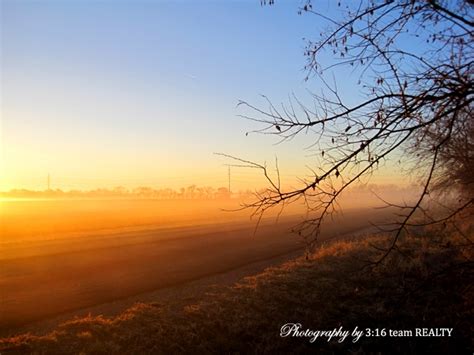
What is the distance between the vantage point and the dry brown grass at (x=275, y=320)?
22.5ft

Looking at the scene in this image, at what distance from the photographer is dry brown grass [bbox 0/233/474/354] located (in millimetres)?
6844

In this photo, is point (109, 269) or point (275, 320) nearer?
point (275, 320)

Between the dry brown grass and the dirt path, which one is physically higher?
the dry brown grass

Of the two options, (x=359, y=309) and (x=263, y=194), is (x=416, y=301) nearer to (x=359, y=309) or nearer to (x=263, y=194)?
(x=359, y=309)

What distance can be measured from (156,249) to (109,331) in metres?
14.9

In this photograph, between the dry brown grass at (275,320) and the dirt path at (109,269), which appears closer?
the dry brown grass at (275,320)

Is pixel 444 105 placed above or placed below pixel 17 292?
above

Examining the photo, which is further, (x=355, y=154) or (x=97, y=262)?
(x=97, y=262)

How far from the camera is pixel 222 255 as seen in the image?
65.1ft

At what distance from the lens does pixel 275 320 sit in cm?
827

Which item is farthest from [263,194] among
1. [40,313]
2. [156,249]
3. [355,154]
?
[156,249]

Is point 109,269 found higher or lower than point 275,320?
lower

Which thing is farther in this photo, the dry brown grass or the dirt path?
the dirt path

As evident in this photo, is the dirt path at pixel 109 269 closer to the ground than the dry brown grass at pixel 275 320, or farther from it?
closer to the ground
